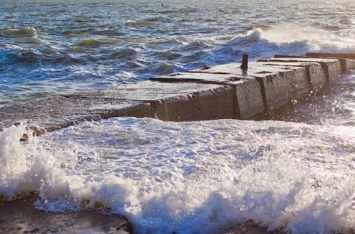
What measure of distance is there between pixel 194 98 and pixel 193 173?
83.0 inches

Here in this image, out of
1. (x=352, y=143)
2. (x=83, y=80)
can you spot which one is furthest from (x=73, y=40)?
(x=352, y=143)

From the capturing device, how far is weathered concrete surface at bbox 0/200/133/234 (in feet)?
8.52

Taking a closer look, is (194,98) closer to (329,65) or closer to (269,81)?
(269,81)

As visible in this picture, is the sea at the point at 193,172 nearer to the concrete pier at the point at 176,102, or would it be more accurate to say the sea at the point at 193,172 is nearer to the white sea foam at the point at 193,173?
the white sea foam at the point at 193,173

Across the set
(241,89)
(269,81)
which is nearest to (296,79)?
(269,81)

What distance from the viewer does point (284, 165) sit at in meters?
3.08

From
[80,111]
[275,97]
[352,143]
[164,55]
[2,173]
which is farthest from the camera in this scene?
[164,55]

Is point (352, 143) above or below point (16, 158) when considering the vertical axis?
below

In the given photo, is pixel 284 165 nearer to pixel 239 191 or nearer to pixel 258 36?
pixel 239 191

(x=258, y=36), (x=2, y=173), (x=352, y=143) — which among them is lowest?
(x=258, y=36)

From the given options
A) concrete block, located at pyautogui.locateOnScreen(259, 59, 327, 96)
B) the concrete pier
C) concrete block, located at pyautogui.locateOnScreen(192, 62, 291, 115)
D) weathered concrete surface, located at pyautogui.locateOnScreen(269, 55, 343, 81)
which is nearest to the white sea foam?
the concrete pier

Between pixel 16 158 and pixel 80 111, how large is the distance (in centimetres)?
149

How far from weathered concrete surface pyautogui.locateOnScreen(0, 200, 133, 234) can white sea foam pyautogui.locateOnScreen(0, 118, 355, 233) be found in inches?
2.5

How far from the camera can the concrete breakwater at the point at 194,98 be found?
4598mm
